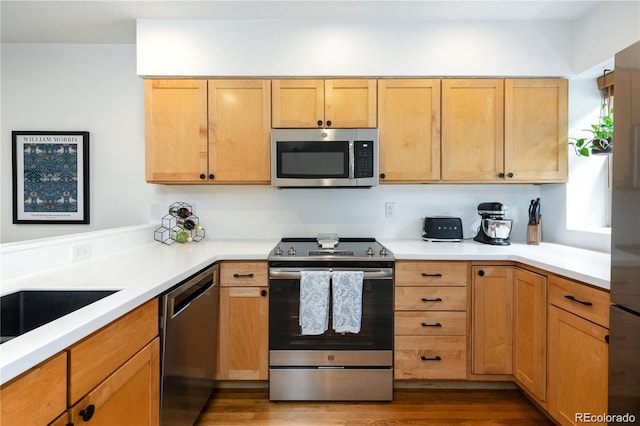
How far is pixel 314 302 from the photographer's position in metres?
1.96

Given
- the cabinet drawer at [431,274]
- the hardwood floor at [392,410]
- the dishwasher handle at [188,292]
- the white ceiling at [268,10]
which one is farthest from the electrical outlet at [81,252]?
the cabinet drawer at [431,274]

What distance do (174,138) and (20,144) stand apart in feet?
4.46

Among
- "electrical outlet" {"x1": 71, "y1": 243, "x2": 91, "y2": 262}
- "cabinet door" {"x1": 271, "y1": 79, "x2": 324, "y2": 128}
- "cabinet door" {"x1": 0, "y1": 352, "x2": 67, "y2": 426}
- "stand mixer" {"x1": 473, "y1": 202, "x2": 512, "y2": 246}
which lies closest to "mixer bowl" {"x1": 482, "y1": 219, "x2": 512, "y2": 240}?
"stand mixer" {"x1": 473, "y1": 202, "x2": 512, "y2": 246}

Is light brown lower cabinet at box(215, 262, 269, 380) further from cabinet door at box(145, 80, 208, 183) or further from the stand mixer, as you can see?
the stand mixer

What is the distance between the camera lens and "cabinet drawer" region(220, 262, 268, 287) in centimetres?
204

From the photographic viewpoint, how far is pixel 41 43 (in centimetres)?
266

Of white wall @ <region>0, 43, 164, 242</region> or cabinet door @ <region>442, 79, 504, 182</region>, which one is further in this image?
white wall @ <region>0, 43, 164, 242</region>

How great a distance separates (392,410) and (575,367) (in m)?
0.96

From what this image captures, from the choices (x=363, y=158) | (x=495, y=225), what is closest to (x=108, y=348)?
(x=363, y=158)

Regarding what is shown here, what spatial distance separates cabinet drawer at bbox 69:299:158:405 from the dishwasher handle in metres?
0.12

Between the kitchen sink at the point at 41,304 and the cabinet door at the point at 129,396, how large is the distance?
28 centimetres

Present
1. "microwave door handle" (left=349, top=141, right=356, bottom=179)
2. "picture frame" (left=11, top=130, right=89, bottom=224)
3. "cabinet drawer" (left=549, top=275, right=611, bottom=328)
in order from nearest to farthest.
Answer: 1. "cabinet drawer" (left=549, top=275, right=611, bottom=328)
2. "microwave door handle" (left=349, top=141, right=356, bottom=179)
3. "picture frame" (left=11, top=130, right=89, bottom=224)

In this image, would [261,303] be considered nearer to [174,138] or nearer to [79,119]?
[174,138]

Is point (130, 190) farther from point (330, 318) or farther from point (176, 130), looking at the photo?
point (330, 318)
